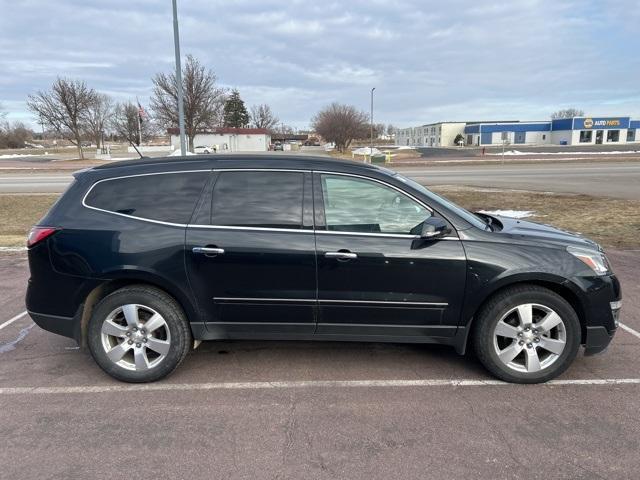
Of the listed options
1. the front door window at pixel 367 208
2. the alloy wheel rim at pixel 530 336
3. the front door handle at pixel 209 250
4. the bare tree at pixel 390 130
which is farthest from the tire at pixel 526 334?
the bare tree at pixel 390 130

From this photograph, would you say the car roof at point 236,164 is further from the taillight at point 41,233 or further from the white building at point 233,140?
the white building at point 233,140

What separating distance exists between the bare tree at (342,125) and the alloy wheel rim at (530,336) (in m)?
54.7

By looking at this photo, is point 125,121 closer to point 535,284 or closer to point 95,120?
point 95,120

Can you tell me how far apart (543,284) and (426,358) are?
3.84 feet

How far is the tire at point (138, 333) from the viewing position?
3.51 meters

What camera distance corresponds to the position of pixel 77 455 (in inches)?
108

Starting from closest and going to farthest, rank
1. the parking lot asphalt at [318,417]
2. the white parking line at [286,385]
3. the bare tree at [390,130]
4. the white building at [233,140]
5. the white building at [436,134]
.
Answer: the parking lot asphalt at [318,417] → the white parking line at [286,385] → the white building at [233,140] → the white building at [436,134] → the bare tree at [390,130]

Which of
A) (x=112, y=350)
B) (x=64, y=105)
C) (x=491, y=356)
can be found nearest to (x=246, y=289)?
(x=112, y=350)

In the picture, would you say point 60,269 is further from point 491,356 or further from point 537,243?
point 537,243

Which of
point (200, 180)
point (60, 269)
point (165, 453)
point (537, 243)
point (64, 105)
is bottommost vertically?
point (165, 453)

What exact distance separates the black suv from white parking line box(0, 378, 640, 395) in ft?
0.35

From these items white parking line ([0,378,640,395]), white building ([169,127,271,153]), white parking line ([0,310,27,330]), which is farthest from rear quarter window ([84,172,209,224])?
white building ([169,127,271,153])

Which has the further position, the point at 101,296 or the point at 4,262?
the point at 4,262

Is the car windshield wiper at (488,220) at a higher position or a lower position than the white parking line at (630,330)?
higher
